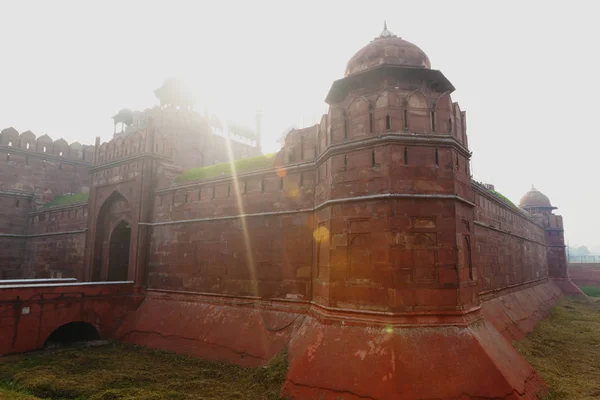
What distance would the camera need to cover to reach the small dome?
2944cm

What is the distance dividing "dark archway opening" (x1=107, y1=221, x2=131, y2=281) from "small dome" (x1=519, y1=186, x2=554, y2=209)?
2809 cm

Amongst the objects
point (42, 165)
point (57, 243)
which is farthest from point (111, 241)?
point (42, 165)

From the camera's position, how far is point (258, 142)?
43062 mm

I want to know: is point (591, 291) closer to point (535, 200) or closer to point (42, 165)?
point (535, 200)

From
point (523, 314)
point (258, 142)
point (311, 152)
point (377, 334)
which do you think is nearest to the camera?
point (377, 334)

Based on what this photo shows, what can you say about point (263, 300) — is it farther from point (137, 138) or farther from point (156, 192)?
point (137, 138)

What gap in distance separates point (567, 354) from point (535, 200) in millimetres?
21816

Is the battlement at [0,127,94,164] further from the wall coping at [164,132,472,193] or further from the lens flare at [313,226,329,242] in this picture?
the lens flare at [313,226,329,242]

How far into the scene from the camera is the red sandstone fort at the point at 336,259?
754 cm

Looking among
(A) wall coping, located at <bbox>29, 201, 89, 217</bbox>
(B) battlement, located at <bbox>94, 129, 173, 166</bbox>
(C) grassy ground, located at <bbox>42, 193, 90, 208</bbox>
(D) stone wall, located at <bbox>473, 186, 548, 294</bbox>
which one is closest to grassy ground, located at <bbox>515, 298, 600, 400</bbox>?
(D) stone wall, located at <bbox>473, 186, 548, 294</bbox>

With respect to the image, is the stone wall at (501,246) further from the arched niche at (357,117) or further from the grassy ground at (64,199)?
the grassy ground at (64,199)

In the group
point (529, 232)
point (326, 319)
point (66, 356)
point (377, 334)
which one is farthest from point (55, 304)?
point (529, 232)

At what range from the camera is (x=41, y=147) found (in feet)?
81.6

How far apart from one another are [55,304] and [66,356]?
6.20 feet
